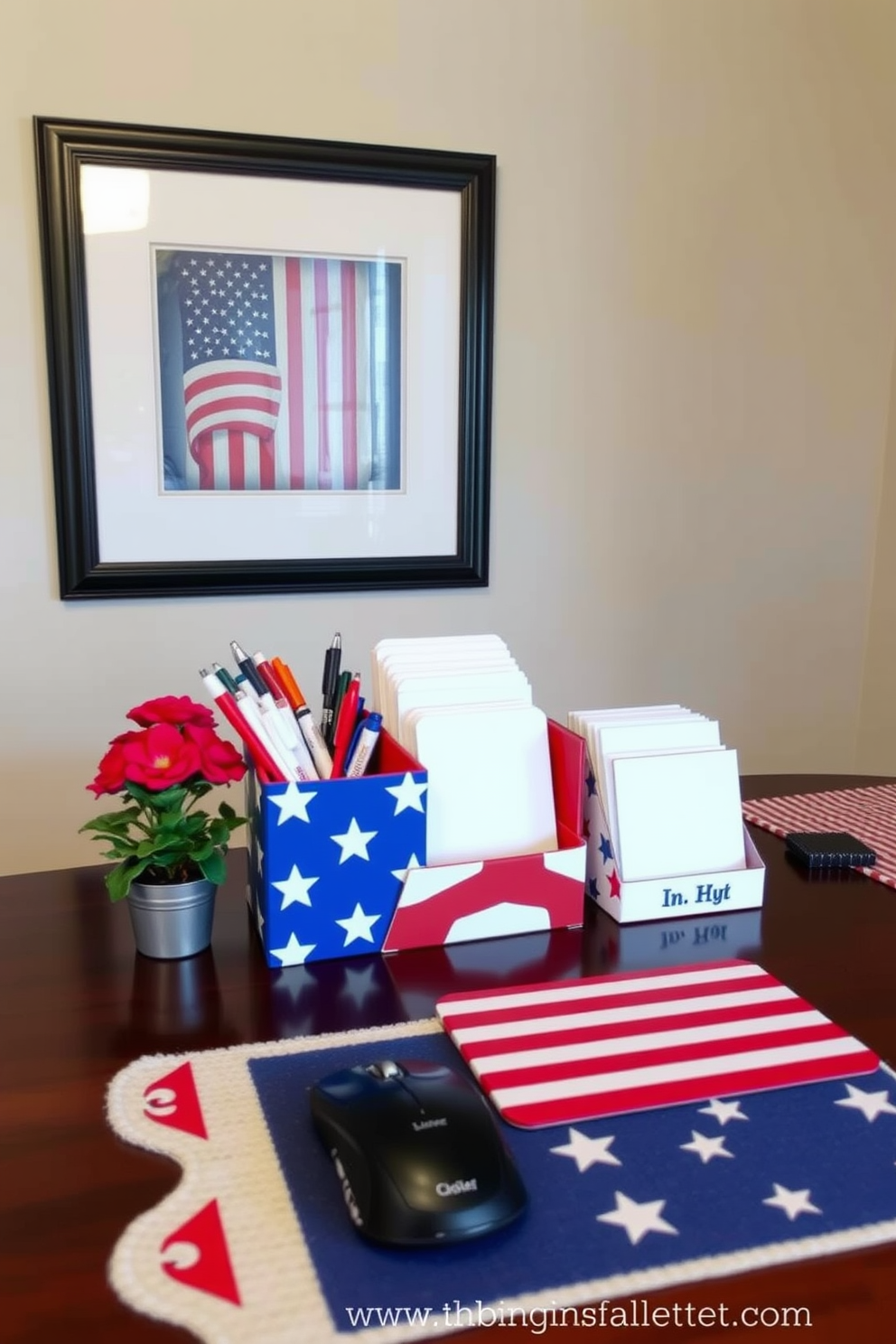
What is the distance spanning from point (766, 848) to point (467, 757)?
0.43 m

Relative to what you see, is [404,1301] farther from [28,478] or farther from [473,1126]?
[28,478]

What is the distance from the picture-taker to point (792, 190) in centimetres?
223

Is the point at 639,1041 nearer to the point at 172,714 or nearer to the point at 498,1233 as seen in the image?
the point at 498,1233

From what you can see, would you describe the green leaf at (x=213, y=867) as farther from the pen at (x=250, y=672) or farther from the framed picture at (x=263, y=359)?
the framed picture at (x=263, y=359)

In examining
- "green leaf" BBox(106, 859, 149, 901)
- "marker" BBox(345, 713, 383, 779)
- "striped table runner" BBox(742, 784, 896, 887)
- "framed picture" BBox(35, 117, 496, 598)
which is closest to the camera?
"green leaf" BBox(106, 859, 149, 901)

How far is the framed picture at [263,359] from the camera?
1846 mm

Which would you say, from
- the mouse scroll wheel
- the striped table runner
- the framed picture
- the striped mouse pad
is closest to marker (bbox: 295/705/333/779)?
the striped mouse pad

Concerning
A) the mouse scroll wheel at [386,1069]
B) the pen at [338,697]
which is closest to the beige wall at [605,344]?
the pen at [338,697]

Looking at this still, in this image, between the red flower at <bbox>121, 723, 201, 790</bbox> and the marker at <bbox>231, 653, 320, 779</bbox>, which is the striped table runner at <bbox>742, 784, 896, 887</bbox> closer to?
the marker at <bbox>231, 653, 320, 779</bbox>

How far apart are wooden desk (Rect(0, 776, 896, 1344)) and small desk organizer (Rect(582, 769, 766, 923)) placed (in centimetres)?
2

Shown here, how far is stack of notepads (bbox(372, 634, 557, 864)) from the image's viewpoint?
1.03 metres

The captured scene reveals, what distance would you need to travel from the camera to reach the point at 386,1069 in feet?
2.32

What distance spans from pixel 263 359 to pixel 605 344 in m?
0.68

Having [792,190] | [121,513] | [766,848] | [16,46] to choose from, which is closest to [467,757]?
[766,848]
